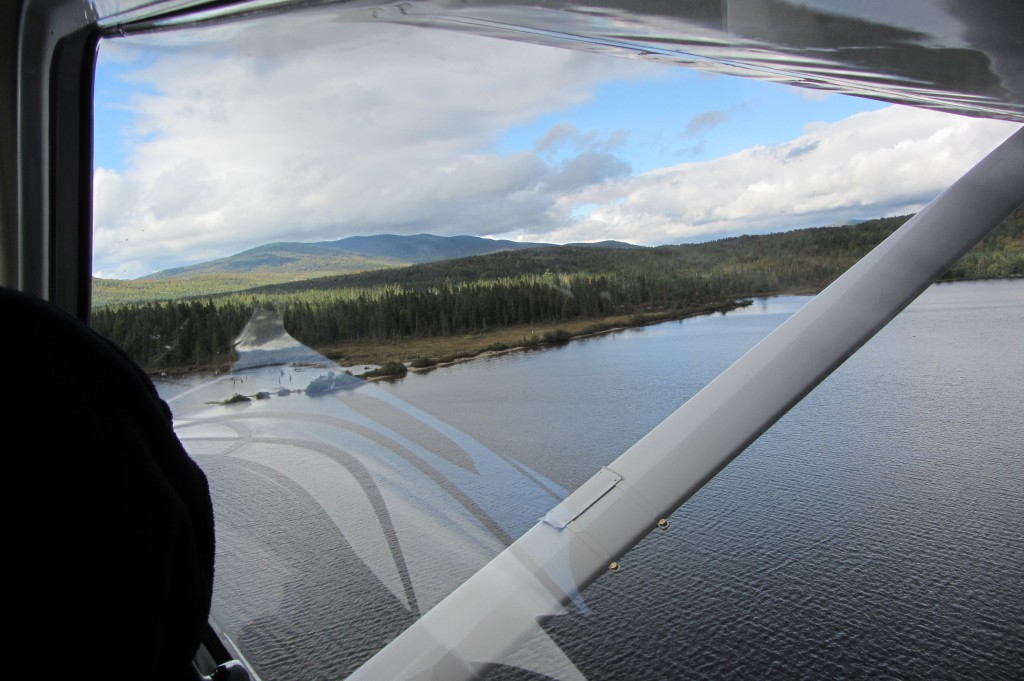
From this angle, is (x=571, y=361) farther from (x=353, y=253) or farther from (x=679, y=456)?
(x=353, y=253)

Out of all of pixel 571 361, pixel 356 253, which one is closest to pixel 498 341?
pixel 571 361

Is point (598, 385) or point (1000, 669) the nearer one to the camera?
point (1000, 669)

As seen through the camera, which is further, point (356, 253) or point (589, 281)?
point (356, 253)

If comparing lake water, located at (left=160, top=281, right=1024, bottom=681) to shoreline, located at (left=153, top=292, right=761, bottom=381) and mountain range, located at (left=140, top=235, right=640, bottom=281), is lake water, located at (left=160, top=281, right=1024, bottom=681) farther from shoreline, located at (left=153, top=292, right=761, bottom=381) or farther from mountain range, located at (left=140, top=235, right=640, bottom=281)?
mountain range, located at (left=140, top=235, right=640, bottom=281)

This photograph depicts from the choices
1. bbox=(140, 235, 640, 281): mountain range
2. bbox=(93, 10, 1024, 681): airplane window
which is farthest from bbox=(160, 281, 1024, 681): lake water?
bbox=(140, 235, 640, 281): mountain range

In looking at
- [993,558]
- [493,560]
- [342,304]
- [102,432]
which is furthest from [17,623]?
[993,558]

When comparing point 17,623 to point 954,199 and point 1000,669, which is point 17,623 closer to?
point 1000,669
